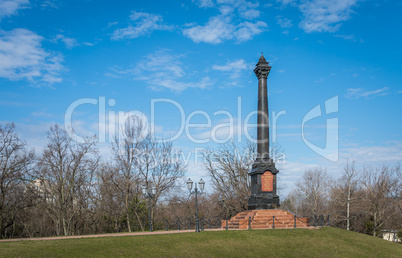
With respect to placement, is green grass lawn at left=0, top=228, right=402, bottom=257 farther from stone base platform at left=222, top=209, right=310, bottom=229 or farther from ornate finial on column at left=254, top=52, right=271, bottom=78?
ornate finial on column at left=254, top=52, right=271, bottom=78

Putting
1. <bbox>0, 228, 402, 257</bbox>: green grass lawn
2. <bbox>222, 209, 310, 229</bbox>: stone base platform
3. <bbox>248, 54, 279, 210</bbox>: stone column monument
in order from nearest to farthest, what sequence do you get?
<bbox>0, 228, 402, 257</bbox>: green grass lawn < <bbox>222, 209, 310, 229</bbox>: stone base platform < <bbox>248, 54, 279, 210</bbox>: stone column monument

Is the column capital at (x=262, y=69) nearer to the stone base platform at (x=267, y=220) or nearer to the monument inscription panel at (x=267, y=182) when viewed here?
the monument inscription panel at (x=267, y=182)

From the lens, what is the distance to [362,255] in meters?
18.8

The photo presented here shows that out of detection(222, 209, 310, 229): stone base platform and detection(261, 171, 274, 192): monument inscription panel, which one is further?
detection(261, 171, 274, 192): monument inscription panel

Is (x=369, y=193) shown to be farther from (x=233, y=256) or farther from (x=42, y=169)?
(x=42, y=169)

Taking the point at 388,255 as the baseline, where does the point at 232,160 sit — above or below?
above

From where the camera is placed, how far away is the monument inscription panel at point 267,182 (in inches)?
1025

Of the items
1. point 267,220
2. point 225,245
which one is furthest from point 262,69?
point 225,245

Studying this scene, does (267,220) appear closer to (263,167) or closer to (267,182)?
(267,182)

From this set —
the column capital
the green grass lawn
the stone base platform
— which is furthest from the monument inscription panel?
the column capital

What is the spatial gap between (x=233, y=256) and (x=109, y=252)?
5.92 metres

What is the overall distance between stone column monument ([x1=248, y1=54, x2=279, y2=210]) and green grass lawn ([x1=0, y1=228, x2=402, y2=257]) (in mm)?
4227

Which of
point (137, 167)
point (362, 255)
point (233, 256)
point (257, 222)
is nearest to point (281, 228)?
point (257, 222)

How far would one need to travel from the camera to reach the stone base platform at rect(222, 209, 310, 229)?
23.5 metres
